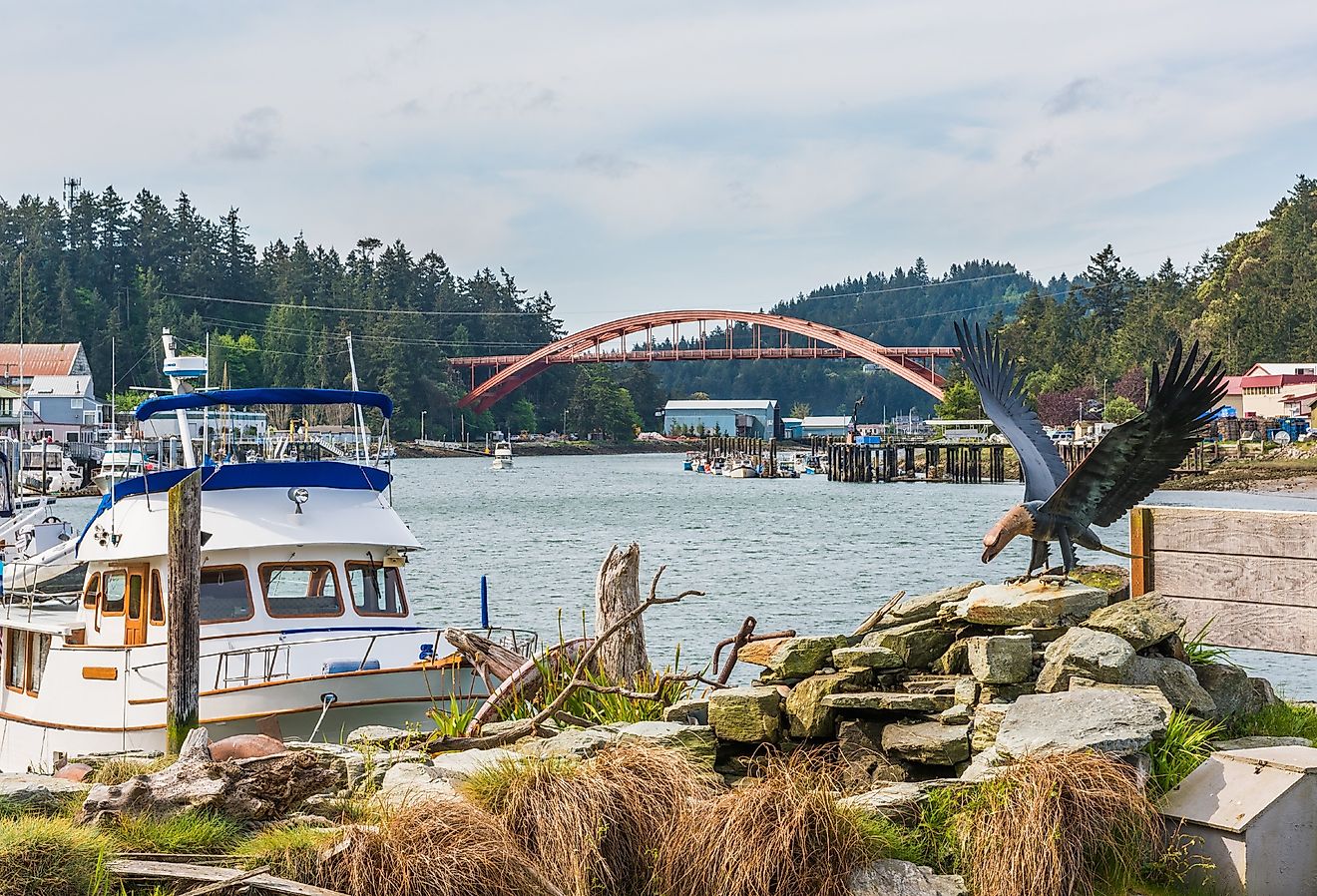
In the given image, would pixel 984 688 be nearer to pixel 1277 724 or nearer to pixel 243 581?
pixel 1277 724

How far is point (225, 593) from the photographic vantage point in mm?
12961

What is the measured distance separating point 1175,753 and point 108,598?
10210 mm

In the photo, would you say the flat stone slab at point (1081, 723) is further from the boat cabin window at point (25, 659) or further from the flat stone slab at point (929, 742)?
the boat cabin window at point (25, 659)

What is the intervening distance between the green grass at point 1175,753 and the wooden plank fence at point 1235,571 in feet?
3.52

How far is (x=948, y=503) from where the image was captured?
226 ft

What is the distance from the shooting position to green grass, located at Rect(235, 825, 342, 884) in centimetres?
601

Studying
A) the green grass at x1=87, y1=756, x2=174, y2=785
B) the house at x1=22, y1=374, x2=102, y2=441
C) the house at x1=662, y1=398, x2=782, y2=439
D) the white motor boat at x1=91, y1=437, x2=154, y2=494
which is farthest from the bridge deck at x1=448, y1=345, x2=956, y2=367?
the green grass at x1=87, y1=756, x2=174, y2=785

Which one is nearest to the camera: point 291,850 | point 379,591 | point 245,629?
point 291,850

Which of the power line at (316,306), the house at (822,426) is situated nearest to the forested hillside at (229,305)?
the power line at (316,306)

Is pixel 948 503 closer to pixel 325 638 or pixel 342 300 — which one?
pixel 325 638

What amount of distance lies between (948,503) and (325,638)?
58.8m

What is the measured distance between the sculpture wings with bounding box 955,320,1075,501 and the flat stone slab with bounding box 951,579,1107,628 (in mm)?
486

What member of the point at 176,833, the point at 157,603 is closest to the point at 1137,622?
the point at 176,833

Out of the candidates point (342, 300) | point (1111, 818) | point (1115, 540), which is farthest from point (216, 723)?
point (342, 300)
